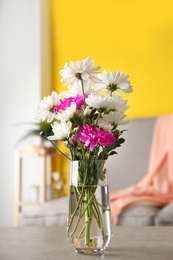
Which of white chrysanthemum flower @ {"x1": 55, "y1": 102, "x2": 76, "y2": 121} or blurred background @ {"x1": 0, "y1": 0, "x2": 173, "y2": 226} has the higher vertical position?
blurred background @ {"x1": 0, "y1": 0, "x2": 173, "y2": 226}

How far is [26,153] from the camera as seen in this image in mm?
3854

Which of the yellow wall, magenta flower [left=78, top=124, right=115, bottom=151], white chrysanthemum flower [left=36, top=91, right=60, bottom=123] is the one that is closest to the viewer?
magenta flower [left=78, top=124, right=115, bottom=151]

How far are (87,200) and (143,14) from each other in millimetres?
2840

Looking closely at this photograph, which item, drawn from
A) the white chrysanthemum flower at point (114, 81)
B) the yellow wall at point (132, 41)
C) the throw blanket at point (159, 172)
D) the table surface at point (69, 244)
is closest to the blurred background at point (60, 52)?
the yellow wall at point (132, 41)

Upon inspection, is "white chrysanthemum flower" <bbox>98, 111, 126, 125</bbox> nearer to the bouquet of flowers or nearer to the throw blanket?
the bouquet of flowers

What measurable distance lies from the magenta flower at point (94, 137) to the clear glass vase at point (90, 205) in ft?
0.18

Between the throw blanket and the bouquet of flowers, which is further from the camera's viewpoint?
the throw blanket

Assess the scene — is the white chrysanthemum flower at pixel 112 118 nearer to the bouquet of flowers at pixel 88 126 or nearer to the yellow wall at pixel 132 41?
the bouquet of flowers at pixel 88 126

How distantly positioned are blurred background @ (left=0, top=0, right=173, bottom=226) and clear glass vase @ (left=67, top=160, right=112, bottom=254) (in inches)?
104

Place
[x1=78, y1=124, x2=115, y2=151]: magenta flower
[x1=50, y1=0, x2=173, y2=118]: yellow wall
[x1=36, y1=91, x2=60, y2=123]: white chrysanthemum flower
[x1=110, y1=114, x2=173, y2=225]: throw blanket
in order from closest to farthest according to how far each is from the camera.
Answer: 1. [x1=78, y1=124, x2=115, y2=151]: magenta flower
2. [x1=36, y1=91, x2=60, y2=123]: white chrysanthemum flower
3. [x1=110, y1=114, x2=173, y2=225]: throw blanket
4. [x1=50, y1=0, x2=173, y2=118]: yellow wall

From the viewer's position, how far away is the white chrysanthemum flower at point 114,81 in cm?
125

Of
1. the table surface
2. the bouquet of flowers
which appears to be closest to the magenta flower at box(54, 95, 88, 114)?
the bouquet of flowers

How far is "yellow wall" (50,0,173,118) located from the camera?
3805mm

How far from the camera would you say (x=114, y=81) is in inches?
49.2
